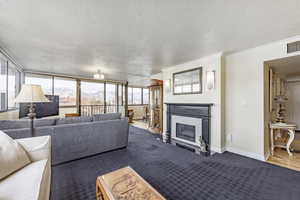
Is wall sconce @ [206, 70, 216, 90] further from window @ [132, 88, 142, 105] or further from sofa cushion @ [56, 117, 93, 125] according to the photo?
window @ [132, 88, 142, 105]

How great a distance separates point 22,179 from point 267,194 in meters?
2.84

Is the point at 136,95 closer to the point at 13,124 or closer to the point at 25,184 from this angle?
the point at 13,124

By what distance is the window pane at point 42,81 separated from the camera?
5201mm

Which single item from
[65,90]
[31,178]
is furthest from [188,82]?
[65,90]

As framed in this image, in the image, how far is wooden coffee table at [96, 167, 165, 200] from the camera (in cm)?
111

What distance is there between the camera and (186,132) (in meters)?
3.75

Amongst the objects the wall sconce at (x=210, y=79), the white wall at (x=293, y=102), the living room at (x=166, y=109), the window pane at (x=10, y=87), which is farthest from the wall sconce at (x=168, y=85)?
the white wall at (x=293, y=102)

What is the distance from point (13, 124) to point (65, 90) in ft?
13.3

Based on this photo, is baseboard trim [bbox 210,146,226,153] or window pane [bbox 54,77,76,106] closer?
baseboard trim [bbox 210,146,226,153]

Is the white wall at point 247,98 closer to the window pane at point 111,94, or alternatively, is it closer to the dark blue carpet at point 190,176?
the dark blue carpet at point 190,176

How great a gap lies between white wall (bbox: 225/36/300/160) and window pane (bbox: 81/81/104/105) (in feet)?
19.0

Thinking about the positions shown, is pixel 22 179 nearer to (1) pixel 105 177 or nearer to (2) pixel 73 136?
(1) pixel 105 177

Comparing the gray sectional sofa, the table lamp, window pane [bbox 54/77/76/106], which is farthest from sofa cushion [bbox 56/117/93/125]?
window pane [bbox 54/77/76/106]

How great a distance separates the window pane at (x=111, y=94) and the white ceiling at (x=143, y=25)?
4.16 m
